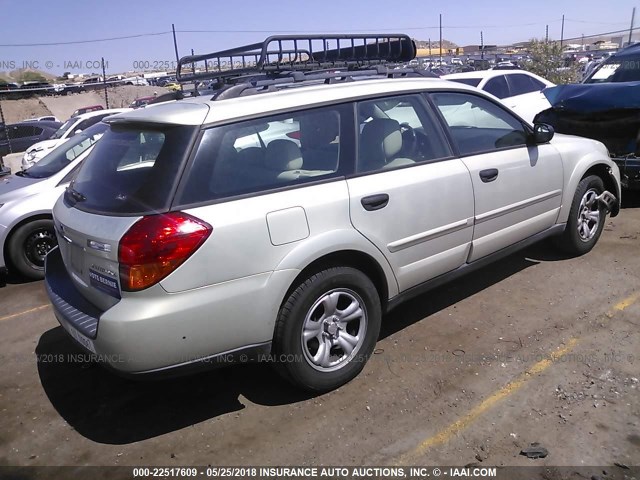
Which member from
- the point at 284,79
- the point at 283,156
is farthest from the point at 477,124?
the point at 283,156

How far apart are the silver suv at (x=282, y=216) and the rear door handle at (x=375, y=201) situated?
0.01 meters

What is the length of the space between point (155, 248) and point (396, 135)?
1798 mm

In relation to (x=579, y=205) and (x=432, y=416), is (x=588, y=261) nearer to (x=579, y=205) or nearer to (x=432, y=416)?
(x=579, y=205)

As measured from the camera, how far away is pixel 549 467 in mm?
2602

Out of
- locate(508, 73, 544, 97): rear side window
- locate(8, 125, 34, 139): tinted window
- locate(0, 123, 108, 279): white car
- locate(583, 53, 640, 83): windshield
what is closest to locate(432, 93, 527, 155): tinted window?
locate(0, 123, 108, 279): white car

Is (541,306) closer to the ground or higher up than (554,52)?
closer to the ground

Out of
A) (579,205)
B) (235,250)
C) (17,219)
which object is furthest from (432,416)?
(17,219)

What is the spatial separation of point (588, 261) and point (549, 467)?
297cm

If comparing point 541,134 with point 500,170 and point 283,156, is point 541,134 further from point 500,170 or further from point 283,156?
point 283,156

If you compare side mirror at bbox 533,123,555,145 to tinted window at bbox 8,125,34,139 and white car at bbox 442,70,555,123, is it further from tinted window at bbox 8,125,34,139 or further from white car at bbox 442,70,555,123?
tinted window at bbox 8,125,34,139

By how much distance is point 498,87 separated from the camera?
987 centimetres

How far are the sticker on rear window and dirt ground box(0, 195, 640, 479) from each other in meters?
Answer: 0.86

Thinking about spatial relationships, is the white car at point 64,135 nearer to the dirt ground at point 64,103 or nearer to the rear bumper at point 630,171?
the rear bumper at point 630,171

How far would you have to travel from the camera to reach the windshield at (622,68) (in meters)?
8.34
